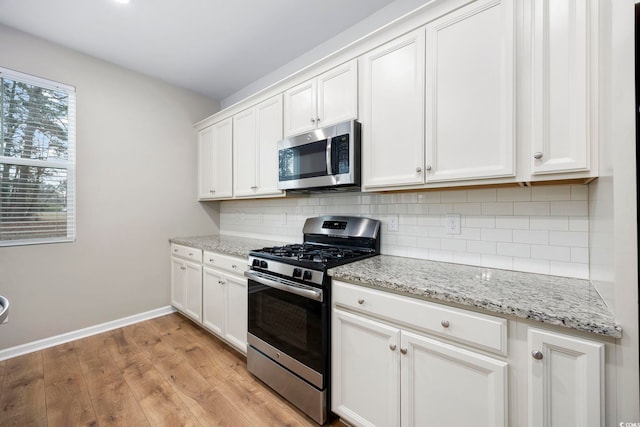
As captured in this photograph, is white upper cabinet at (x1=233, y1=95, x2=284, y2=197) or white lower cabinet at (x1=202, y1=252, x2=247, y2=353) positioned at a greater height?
white upper cabinet at (x1=233, y1=95, x2=284, y2=197)

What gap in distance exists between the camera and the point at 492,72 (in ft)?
4.44

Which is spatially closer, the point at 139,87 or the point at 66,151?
the point at 66,151

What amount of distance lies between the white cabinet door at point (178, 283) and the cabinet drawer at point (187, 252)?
0.26 ft

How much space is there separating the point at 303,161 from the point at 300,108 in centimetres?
45

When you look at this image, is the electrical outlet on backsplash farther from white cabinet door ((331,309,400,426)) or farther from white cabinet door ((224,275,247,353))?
white cabinet door ((224,275,247,353))

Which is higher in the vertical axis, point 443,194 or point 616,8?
point 616,8

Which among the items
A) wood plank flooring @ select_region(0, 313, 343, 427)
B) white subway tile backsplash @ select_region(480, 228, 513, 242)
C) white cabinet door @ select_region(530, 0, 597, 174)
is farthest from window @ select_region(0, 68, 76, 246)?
white cabinet door @ select_region(530, 0, 597, 174)

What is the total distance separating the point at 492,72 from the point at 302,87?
1.33 metres

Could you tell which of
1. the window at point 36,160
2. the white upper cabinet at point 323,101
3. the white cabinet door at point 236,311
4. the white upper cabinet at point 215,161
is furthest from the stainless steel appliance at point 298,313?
the window at point 36,160

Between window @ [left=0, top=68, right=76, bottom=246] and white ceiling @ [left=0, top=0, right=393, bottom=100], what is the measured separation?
1.70 feet

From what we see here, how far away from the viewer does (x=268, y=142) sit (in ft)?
8.34

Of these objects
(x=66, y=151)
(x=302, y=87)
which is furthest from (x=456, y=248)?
(x=66, y=151)

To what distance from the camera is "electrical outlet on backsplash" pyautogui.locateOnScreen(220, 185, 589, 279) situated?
1391 millimetres

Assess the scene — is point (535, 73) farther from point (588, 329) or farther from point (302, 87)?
point (302, 87)
